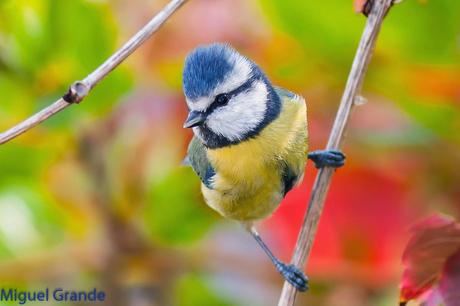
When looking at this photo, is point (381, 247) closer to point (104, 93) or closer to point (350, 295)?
point (350, 295)

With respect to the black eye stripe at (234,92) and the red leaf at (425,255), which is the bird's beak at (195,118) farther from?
the red leaf at (425,255)

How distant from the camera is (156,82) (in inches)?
41.8

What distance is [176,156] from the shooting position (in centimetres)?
106

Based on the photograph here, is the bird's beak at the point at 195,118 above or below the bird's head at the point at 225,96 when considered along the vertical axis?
below

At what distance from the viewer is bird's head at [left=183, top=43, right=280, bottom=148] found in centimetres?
84

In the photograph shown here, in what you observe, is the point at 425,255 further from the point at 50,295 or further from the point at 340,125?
the point at 50,295

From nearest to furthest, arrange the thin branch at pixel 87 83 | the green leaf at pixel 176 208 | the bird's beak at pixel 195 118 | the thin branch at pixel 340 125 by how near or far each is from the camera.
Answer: the thin branch at pixel 87 83 < the thin branch at pixel 340 125 < the bird's beak at pixel 195 118 < the green leaf at pixel 176 208

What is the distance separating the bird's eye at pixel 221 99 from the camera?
2.95ft

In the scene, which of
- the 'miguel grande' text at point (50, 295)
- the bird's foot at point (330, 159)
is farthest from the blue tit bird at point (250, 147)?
the 'miguel grande' text at point (50, 295)

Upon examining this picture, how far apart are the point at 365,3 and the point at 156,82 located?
0.41m

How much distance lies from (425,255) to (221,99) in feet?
1.16

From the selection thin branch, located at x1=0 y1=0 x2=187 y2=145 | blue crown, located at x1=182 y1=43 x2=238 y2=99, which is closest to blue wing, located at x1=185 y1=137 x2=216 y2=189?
blue crown, located at x1=182 y1=43 x2=238 y2=99

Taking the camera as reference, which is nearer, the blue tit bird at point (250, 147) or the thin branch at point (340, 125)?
the thin branch at point (340, 125)

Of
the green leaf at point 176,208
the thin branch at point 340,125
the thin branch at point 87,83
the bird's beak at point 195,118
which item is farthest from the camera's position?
the green leaf at point 176,208
